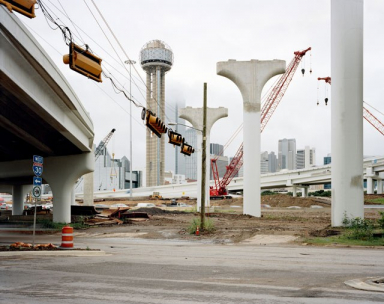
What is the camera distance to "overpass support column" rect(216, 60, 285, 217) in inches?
1706

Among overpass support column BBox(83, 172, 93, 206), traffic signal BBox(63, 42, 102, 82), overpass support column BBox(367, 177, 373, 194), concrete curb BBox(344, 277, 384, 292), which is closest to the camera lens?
concrete curb BBox(344, 277, 384, 292)

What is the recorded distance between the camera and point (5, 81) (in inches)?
754

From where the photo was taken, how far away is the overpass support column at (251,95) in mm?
43344

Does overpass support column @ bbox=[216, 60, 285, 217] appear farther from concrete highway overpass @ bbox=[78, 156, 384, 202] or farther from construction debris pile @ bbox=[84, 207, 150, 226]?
concrete highway overpass @ bbox=[78, 156, 384, 202]

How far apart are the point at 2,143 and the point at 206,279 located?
94.1 feet

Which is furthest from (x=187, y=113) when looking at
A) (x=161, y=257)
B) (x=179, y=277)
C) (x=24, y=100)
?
(x=179, y=277)

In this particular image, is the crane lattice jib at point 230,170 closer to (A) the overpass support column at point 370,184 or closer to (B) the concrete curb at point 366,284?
(A) the overpass support column at point 370,184

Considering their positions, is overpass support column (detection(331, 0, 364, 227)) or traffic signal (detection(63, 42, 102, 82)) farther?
overpass support column (detection(331, 0, 364, 227))

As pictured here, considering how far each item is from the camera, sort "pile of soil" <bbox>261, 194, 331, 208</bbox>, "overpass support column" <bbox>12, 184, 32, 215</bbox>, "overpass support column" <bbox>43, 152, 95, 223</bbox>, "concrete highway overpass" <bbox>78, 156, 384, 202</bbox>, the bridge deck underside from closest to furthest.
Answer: the bridge deck underside, "overpass support column" <bbox>43, 152, 95, 223</bbox>, "overpass support column" <bbox>12, 184, 32, 215</bbox>, "pile of soil" <bbox>261, 194, 331, 208</bbox>, "concrete highway overpass" <bbox>78, 156, 384, 202</bbox>

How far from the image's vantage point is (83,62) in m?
15.7

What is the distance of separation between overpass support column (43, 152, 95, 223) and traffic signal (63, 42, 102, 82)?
24.2 m

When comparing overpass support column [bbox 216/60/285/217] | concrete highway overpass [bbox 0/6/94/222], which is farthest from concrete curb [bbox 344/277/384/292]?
overpass support column [bbox 216/60/285/217]

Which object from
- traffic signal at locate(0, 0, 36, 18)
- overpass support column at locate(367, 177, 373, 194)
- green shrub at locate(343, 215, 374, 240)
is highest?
traffic signal at locate(0, 0, 36, 18)

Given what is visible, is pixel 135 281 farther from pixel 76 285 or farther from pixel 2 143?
pixel 2 143
